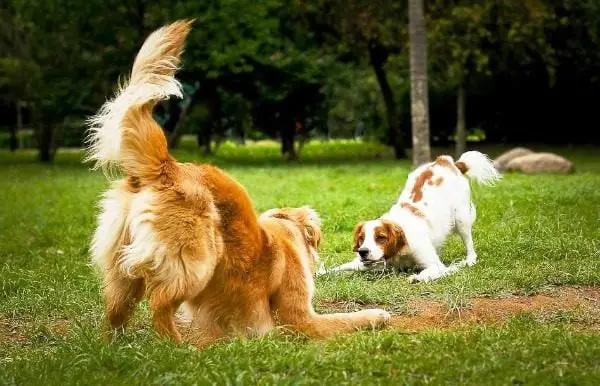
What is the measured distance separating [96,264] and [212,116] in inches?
1045

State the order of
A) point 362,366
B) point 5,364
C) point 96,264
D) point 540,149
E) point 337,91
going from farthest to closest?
point 540,149, point 337,91, point 96,264, point 5,364, point 362,366

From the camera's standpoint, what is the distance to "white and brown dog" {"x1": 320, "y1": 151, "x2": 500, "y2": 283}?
8.30 m

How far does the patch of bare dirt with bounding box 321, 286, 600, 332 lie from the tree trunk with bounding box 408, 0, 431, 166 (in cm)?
1055

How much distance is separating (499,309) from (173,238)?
9.41 ft

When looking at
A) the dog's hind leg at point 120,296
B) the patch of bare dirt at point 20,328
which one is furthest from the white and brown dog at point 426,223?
the dog's hind leg at point 120,296

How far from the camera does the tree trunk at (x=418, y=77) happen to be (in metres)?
17.0

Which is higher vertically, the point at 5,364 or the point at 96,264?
the point at 96,264

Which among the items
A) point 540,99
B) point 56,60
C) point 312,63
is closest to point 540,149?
point 540,99

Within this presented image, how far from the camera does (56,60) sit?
29047 mm

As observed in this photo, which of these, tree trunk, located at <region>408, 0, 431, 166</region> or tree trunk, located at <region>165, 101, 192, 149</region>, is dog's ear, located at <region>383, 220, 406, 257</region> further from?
tree trunk, located at <region>165, 101, 192, 149</region>

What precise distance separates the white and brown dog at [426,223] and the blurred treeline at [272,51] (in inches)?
601

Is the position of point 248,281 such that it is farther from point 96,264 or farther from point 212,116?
point 212,116

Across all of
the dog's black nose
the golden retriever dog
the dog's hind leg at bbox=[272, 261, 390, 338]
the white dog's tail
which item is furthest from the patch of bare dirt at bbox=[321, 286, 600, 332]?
the white dog's tail

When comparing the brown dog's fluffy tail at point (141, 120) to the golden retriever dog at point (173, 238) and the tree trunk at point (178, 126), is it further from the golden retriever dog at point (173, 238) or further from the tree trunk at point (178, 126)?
the tree trunk at point (178, 126)
